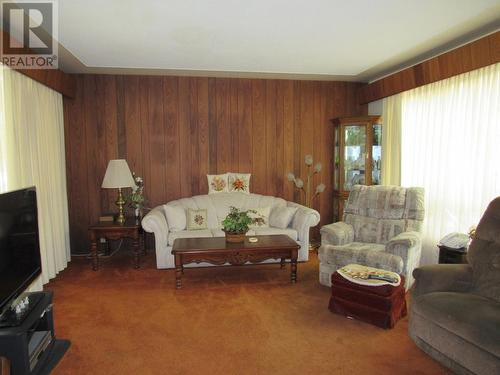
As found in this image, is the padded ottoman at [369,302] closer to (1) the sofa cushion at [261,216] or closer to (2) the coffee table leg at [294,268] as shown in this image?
(2) the coffee table leg at [294,268]

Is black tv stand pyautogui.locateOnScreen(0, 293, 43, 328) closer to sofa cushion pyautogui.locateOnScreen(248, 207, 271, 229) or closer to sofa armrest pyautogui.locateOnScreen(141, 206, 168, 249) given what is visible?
sofa armrest pyautogui.locateOnScreen(141, 206, 168, 249)

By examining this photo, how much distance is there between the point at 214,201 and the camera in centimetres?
500

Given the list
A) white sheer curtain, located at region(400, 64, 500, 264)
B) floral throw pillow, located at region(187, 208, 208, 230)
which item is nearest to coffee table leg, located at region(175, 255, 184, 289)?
floral throw pillow, located at region(187, 208, 208, 230)

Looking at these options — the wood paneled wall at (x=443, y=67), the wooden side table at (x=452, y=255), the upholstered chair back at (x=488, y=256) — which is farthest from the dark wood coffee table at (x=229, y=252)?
the wood paneled wall at (x=443, y=67)

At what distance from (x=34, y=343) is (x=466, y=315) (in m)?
2.69

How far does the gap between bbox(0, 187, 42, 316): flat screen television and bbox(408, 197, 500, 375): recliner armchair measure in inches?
105

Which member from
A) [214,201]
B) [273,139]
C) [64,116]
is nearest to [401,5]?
[273,139]

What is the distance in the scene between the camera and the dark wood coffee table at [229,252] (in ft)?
12.0

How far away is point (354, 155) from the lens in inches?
204

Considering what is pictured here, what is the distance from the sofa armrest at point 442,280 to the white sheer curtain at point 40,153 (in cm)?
355

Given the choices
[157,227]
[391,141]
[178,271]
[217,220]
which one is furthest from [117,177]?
[391,141]

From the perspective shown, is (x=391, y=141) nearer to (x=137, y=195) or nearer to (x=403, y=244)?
(x=403, y=244)

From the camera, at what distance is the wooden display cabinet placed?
504cm

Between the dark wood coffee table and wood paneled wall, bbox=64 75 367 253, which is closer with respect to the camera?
the dark wood coffee table
